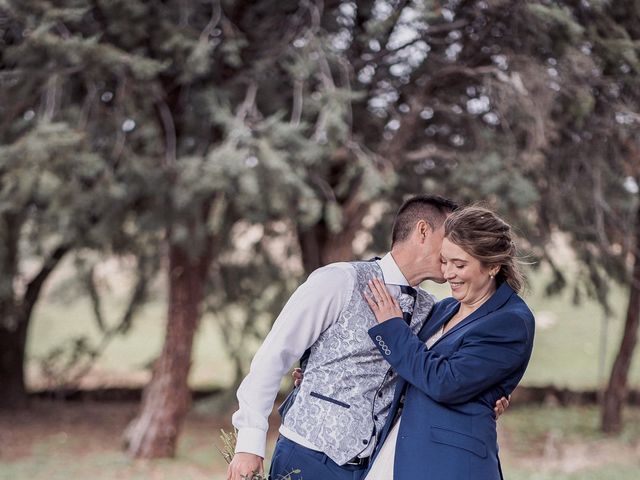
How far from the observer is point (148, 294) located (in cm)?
1330

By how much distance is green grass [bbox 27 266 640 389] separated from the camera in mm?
20469

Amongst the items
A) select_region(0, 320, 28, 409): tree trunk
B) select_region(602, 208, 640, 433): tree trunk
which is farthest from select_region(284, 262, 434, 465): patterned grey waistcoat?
select_region(0, 320, 28, 409): tree trunk

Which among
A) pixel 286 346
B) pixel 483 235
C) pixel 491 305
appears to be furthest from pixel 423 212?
pixel 286 346

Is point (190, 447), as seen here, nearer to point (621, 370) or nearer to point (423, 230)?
point (621, 370)

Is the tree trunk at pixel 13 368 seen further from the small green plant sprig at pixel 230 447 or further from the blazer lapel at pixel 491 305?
the blazer lapel at pixel 491 305

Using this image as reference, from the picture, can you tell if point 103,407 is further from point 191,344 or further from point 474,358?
point 474,358

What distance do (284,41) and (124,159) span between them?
2.21 meters

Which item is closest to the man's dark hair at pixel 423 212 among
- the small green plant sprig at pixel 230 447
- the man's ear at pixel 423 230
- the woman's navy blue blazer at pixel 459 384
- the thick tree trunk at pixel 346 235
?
the man's ear at pixel 423 230

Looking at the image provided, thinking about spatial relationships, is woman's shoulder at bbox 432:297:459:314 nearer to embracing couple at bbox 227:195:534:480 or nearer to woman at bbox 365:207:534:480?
embracing couple at bbox 227:195:534:480

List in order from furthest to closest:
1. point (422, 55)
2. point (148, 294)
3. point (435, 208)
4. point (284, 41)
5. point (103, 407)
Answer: point (103, 407) < point (148, 294) < point (422, 55) < point (284, 41) < point (435, 208)

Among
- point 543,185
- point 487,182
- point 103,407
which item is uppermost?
point 487,182

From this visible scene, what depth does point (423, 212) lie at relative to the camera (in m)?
3.28

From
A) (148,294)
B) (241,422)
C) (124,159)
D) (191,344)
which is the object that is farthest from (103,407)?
(241,422)

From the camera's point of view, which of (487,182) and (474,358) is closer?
(474,358)
